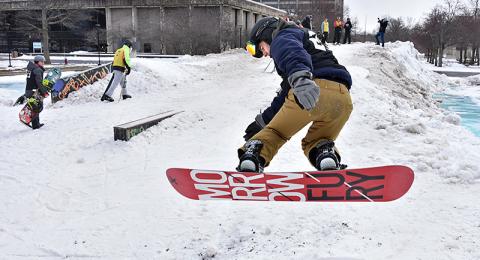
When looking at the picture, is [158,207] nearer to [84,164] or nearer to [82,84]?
[84,164]

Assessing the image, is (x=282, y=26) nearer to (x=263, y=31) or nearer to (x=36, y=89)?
(x=263, y=31)

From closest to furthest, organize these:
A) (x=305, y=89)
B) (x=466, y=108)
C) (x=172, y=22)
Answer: (x=305, y=89) < (x=466, y=108) < (x=172, y=22)

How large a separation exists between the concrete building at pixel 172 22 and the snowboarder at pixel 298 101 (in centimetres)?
4009

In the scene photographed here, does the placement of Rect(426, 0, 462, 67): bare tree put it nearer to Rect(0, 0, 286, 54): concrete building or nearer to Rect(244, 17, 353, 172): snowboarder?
Rect(0, 0, 286, 54): concrete building

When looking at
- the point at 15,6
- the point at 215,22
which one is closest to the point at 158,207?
the point at 215,22

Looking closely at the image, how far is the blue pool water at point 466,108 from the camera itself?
13.7 meters

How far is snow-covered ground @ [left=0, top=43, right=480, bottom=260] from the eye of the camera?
418 centimetres

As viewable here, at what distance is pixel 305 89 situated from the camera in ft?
9.52

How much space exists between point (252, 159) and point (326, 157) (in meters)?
0.64

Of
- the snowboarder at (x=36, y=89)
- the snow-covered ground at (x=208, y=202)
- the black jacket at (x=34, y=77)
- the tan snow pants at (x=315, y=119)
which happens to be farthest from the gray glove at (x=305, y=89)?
the black jacket at (x=34, y=77)

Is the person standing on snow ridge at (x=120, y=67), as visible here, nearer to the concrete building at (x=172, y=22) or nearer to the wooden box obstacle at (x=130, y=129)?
the wooden box obstacle at (x=130, y=129)

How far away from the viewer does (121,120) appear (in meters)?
9.91

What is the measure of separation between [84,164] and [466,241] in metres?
5.83

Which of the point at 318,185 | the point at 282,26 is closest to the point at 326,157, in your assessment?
the point at 318,185
